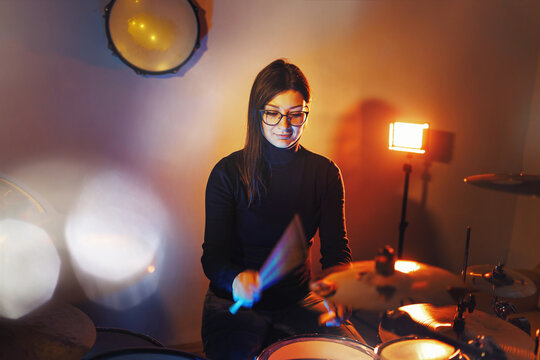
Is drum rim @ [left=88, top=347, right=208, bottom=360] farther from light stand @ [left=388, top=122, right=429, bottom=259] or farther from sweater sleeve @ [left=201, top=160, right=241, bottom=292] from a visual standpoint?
light stand @ [left=388, top=122, right=429, bottom=259]

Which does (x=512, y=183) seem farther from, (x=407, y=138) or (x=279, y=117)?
(x=407, y=138)

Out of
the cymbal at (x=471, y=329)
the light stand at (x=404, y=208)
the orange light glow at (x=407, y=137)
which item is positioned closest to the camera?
the cymbal at (x=471, y=329)

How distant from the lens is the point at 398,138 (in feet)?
6.70

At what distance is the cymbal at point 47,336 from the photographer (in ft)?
2.94

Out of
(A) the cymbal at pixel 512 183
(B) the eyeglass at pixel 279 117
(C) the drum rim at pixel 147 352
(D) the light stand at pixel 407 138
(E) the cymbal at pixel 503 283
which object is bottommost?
(C) the drum rim at pixel 147 352

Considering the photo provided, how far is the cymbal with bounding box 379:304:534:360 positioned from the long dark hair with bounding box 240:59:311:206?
658 mm

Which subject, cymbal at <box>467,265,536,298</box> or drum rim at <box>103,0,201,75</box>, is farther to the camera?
drum rim at <box>103,0,201,75</box>

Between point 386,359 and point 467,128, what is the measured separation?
6.00 ft

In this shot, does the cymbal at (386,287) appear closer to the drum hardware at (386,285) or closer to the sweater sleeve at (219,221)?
the drum hardware at (386,285)

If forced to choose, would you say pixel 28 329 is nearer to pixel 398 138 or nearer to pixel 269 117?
pixel 269 117

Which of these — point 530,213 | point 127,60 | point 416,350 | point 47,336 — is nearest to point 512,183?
point 416,350

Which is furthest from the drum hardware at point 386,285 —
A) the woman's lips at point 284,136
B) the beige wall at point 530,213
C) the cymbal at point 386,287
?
the beige wall at point 530,213

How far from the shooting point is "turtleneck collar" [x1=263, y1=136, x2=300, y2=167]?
4.92 feet

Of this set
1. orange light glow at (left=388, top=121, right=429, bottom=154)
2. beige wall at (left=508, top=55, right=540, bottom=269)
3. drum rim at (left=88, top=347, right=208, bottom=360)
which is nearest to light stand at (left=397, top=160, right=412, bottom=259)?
orange light glow at (left=388, top=121, right=429, bottom=154)
